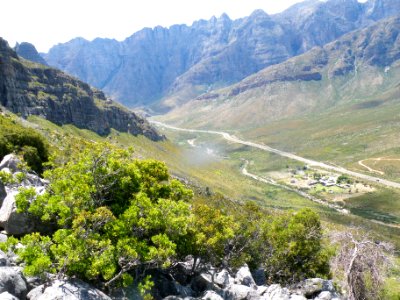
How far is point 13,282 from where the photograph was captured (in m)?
26.8

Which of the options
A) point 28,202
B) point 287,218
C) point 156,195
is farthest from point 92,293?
point 287,218

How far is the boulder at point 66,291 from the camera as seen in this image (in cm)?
2681

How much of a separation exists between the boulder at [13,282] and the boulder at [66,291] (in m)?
0.77

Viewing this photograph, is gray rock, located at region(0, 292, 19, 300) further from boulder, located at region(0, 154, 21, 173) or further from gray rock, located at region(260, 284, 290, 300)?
gray rock, located at region(260, 284, 290, 300)

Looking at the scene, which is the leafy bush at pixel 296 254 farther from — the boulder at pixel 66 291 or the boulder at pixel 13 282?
the boulder at pixel 13 282

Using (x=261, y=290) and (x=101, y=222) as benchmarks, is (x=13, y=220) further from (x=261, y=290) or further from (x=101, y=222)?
(x=261, y=290)

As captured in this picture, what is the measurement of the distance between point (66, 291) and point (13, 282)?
3712mm

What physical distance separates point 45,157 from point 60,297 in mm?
37540

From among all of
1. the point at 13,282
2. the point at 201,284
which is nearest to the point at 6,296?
the point at 13,282

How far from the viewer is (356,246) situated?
4019 cm

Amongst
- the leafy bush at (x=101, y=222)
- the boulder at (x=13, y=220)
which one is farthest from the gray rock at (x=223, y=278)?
the boulder at (x=13, y=220)

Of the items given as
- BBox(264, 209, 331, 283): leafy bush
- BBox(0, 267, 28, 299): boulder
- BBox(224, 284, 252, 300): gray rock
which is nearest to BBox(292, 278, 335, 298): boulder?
BBox(264, 209, 331, 283): leafy bush

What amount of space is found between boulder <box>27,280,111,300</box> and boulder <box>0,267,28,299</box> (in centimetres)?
77

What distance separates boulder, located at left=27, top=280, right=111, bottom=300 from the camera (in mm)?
26812
